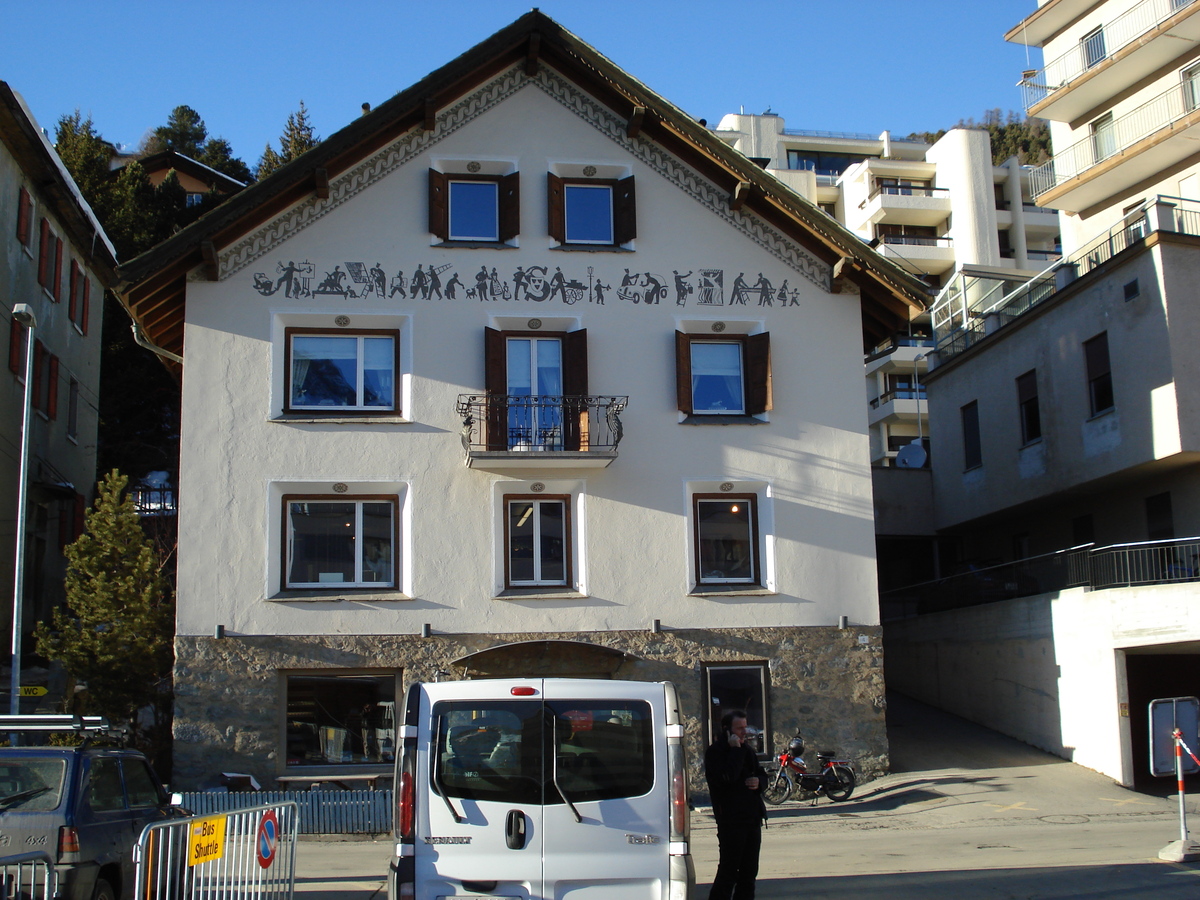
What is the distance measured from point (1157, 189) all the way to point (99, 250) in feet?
92.6

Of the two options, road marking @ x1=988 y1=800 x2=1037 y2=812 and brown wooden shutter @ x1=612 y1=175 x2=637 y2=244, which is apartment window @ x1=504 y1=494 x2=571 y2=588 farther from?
road marking @ x1=988 y1=800 x2=1037 y2=812

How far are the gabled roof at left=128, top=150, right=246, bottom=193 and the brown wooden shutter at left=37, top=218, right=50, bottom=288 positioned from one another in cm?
2364

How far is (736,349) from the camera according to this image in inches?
803

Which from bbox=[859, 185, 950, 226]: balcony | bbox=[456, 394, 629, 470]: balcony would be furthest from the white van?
bbox=[859, 185, 950, 226]: balcony

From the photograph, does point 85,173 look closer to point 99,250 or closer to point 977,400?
point 99,250

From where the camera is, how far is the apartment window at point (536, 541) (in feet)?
62.8

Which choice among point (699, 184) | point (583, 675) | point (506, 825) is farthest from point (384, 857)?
point (699, 184)

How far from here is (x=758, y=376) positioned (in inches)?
786

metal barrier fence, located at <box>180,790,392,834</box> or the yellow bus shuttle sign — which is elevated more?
the yellow bus shuttle sign

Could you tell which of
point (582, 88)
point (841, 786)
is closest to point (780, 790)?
point (841, 786)

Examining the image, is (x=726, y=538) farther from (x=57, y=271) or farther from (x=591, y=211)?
(x=57, y=271)

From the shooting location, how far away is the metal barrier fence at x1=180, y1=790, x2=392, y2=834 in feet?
52.3

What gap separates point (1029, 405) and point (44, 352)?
75.4 feet

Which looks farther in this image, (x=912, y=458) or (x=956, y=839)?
(x=912, y=458)
